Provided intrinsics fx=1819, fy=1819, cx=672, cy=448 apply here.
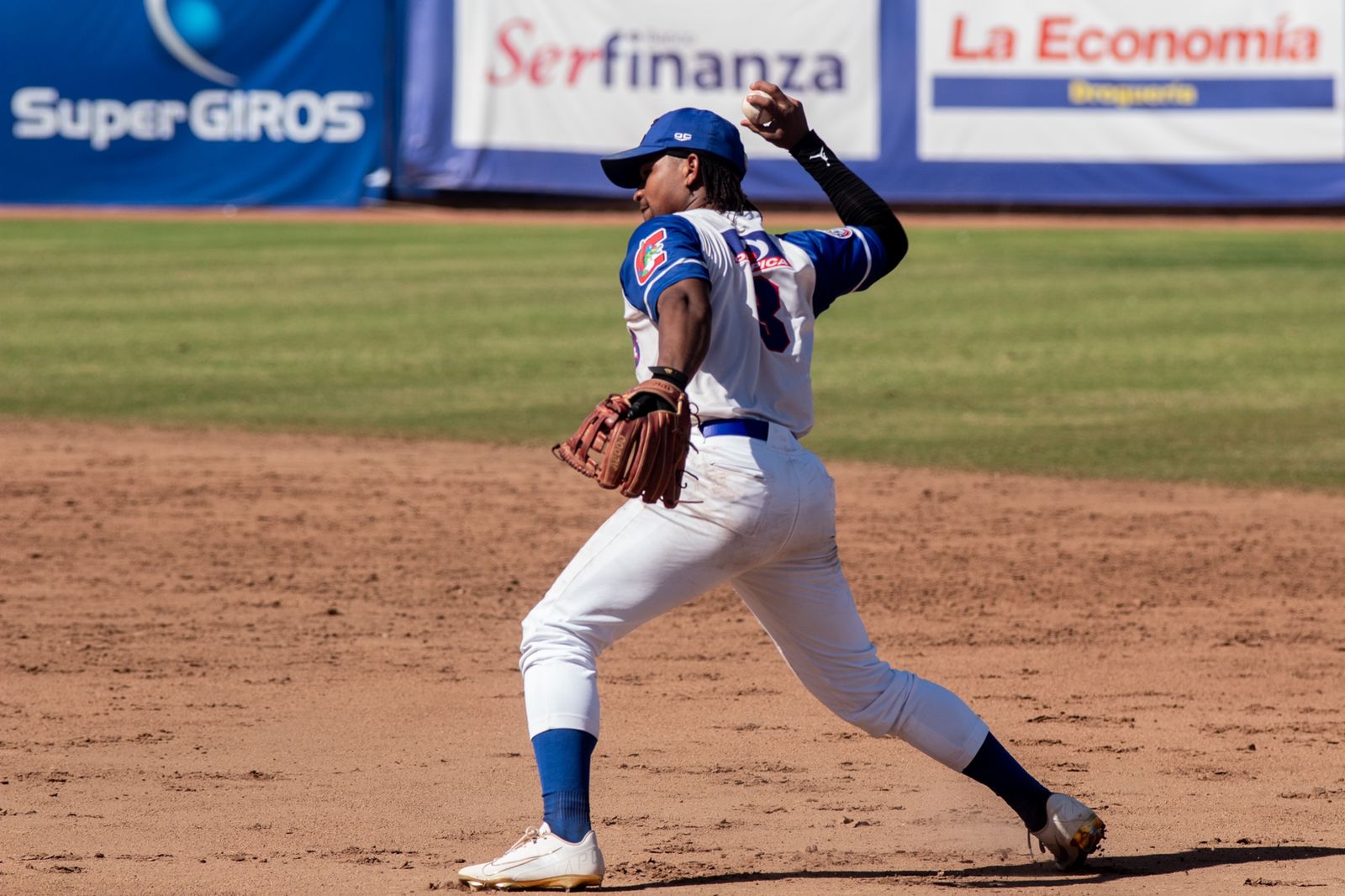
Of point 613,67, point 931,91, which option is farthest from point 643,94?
point 931,91

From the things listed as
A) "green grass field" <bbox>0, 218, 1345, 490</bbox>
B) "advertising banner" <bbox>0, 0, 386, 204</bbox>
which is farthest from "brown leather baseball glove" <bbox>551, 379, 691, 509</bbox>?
"advertising banner" <bbox>0, 0, 386, 204</bbox>

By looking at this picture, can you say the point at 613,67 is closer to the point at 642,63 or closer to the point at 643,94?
the point at 642,63

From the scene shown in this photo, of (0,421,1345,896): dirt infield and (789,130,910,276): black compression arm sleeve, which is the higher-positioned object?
(789,130,910,276): black compression arm sleeve

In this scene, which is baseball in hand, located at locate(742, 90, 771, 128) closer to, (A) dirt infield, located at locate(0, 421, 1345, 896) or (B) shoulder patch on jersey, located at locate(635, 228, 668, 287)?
(B) shoulder patch on jersey, located at locate(635, 228, 668, 287)

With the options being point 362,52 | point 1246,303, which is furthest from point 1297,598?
point 362,52

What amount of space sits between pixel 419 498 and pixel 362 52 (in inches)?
557

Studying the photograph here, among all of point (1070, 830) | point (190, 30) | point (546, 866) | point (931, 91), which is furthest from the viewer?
point (190, 30)

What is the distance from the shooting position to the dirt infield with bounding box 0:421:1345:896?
153 inches

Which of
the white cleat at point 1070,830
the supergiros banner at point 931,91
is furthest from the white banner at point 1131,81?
the white cleat at point 1070,830

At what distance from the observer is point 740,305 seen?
138 inches

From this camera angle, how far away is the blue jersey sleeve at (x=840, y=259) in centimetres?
372

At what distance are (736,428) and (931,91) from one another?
57.2ft

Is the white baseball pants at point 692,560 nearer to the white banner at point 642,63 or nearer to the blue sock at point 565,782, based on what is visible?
the blue sock at point 565,782

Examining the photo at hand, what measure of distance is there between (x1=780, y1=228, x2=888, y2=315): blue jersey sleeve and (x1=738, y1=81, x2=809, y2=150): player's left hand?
242 millimetres
